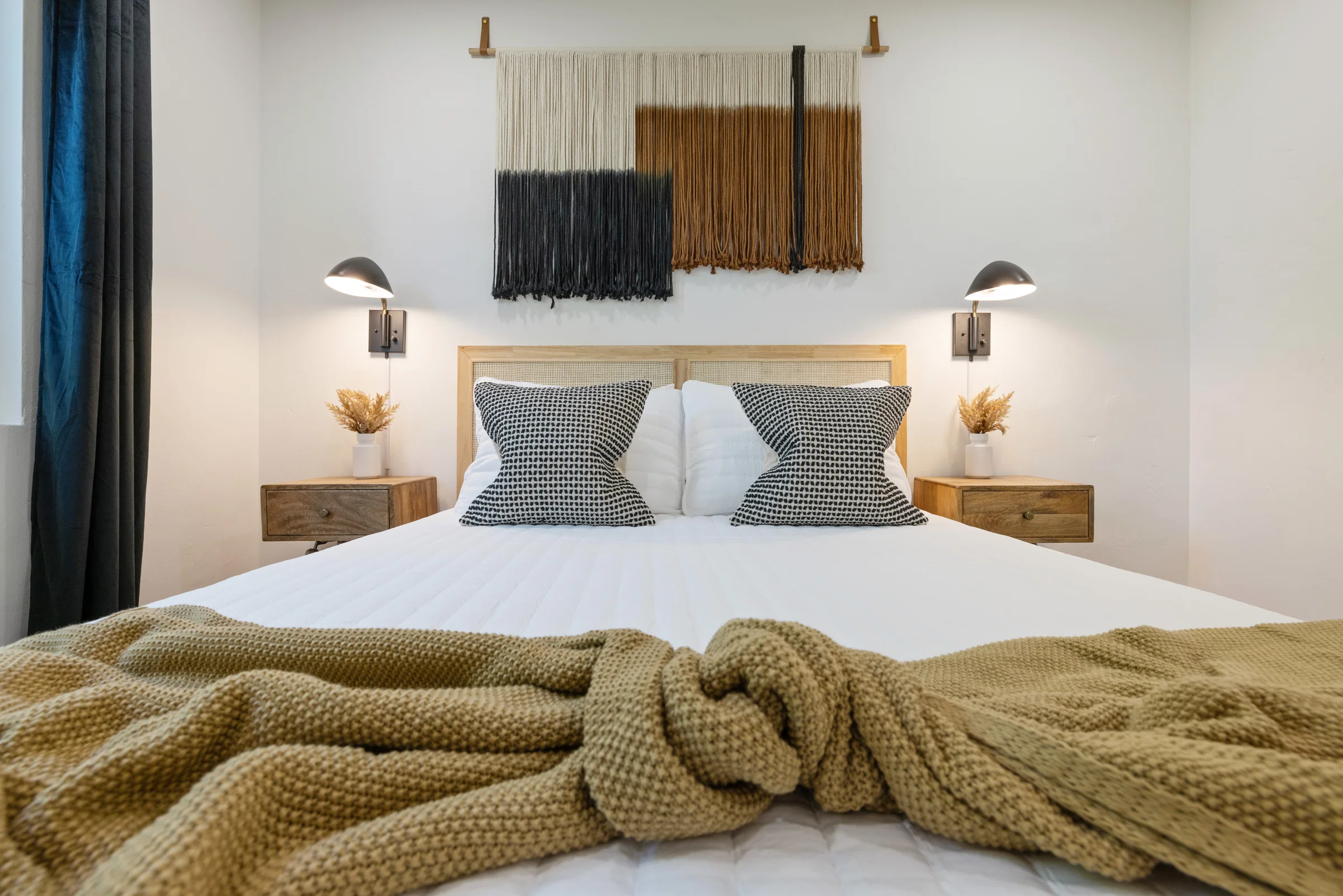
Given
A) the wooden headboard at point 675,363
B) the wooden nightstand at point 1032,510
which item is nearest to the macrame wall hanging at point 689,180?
the wooden headboard at point 675,363

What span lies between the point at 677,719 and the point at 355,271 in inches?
84.8

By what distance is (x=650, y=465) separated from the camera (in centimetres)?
184

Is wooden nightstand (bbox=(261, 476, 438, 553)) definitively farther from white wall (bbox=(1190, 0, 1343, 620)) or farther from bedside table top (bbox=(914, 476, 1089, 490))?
white wall (bbox=(1190, 0, 1343, 620))

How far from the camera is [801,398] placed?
1.72 m

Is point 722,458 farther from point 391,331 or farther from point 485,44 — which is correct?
point 485,44

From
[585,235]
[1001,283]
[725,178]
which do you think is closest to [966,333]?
[1001,283]

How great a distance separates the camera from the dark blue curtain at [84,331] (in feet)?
5.01

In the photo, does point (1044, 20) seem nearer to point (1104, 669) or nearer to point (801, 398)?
point (801, 398)

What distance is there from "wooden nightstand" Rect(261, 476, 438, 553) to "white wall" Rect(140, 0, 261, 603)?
345mm

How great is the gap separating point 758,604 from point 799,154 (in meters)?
1.99

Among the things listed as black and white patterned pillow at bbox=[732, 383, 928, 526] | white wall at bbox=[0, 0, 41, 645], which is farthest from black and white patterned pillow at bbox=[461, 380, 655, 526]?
white wall at bbox=[0, 0, 41, 645]

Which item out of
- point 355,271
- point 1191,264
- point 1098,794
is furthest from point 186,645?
point 1191,264

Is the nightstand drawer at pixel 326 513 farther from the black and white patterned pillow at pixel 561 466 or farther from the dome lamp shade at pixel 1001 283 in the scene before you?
the dome lamp shade at pixel 1001 283

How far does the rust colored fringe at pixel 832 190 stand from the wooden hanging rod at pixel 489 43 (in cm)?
24
